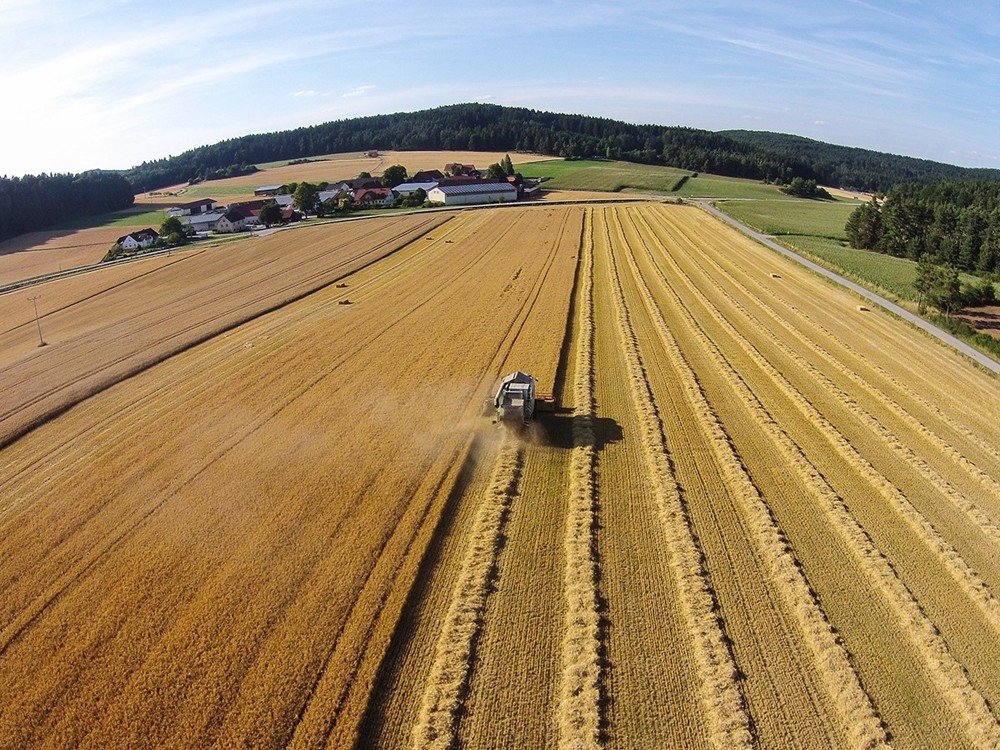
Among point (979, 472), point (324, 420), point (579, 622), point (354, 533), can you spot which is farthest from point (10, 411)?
point (979, 472)

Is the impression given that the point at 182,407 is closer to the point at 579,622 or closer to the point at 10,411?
the point at 10,411

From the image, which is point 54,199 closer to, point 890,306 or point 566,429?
point 566,429

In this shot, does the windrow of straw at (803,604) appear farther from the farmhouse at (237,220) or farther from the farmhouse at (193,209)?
the farmhouse at (193,209)

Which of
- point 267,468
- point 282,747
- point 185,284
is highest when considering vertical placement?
point 185,284

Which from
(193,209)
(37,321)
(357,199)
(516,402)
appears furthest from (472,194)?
(516,402)

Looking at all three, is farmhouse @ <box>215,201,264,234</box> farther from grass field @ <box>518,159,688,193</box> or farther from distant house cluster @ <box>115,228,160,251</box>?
grass field @ <box>518,159,688,193</box>

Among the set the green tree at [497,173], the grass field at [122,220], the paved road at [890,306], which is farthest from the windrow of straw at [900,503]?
the grass field at [122,220]
